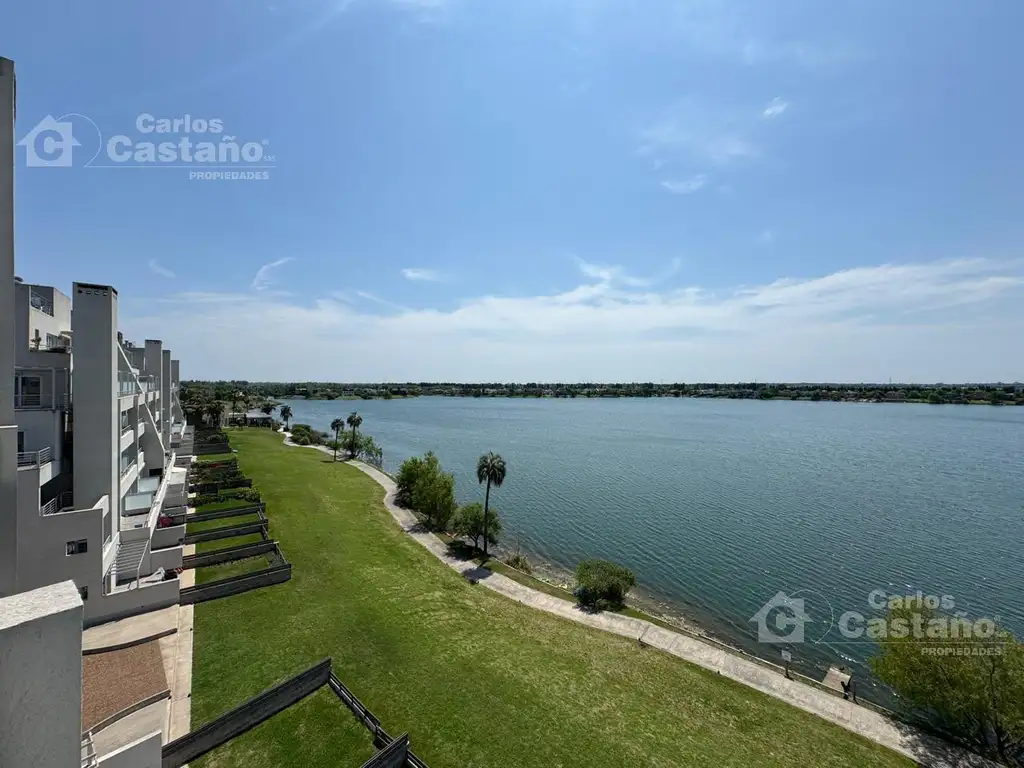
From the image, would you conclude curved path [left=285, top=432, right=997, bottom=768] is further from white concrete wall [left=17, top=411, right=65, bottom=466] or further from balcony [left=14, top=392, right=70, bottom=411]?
balcony [left=14, top=392, right=70, bottom=411]

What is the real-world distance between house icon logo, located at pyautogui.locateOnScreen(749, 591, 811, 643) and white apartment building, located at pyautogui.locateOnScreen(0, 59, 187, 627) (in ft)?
117

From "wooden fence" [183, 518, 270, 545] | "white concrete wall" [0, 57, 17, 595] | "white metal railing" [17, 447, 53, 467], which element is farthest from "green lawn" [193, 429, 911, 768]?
"white metal railing" [17, 447, 53, 467]

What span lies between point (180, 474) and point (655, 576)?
4406cm

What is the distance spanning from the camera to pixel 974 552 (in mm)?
40438

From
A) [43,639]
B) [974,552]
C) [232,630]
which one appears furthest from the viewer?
[974,552]

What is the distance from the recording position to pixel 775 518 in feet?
161

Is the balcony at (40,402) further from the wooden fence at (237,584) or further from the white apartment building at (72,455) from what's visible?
the wooden fence at (237,584)

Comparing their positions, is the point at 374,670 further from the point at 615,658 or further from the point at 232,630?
the point at 615,658

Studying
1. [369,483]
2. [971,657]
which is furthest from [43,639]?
[369,483]

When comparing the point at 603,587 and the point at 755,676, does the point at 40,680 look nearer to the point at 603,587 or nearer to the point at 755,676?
the point at 755,676

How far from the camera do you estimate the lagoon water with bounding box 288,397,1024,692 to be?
110 ft

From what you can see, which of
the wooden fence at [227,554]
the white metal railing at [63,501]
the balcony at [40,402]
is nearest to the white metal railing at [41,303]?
the balcony at [40,402]

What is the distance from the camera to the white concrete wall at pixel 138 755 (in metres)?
10.9

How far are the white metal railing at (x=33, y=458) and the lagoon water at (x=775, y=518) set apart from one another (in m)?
33.0
